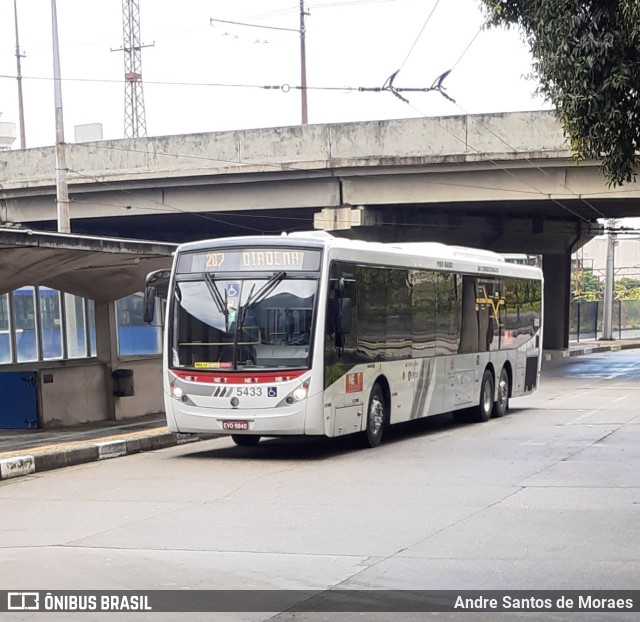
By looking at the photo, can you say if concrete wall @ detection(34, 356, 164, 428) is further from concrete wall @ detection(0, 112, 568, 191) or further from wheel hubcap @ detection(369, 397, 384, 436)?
concrete wall @ detection(0, 112, 568, 191)

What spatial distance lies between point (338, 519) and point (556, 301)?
3985 centimetres

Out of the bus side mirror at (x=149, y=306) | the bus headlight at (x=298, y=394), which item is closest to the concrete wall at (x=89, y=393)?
the bus side mirror at (x=149, y=306)

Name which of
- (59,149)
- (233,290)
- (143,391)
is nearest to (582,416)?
(143,391)

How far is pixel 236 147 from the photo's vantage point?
36.5 meters

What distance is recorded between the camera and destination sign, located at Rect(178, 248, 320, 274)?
15094 mm

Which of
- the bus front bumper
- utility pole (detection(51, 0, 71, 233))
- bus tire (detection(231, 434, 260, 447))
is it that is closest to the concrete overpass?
utility pole (detection(51, 0, 71, 233))

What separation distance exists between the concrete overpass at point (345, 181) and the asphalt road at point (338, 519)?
1654cm

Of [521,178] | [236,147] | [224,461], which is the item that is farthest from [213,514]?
[236,147]

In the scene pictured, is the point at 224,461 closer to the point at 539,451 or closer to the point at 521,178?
the point at 539,451

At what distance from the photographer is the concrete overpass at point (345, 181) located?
32.9 meters

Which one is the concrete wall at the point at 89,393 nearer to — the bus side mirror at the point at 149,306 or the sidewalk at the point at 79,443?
the sidewalk at the point at 79,443

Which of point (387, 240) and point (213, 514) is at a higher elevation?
point (387, 240)

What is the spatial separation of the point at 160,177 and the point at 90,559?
29338mm

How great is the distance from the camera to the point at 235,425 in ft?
49.2
